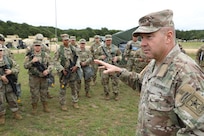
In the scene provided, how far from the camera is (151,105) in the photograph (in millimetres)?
1566

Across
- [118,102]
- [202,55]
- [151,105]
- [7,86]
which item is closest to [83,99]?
[118,102]

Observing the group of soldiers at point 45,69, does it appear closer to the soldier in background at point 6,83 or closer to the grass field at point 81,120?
the soldier in background at point 6,83

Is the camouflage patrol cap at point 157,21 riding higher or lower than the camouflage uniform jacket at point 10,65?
higher

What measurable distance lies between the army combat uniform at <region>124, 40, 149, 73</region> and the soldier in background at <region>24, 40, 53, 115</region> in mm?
3034

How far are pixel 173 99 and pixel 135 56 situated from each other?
19.4 feet

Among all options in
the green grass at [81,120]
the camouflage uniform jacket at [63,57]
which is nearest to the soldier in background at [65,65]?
the camouflage uniform jacket at [63,57]

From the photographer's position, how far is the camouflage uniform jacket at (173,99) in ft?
4.15

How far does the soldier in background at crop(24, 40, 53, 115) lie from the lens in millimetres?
5156

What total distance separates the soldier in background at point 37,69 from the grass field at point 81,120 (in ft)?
1.84

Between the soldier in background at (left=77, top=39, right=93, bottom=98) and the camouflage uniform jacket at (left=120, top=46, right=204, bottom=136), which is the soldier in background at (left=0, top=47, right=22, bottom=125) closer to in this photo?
the soldier in background at (left=77, top=39, right=93, bottom=98)

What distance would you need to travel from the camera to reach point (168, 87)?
1449mm

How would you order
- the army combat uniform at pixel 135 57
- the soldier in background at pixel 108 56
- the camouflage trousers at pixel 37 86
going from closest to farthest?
the camouflage trousers at pixel 37 86, the soldier in background at pixel 108 56, the army combat uniform at pixel 135 57

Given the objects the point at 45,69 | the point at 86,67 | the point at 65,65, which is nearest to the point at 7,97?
the point at 45,69

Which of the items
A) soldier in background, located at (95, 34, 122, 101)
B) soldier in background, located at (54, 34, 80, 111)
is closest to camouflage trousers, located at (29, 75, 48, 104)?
soldier in background, located at (54, 34, 80, 111)
